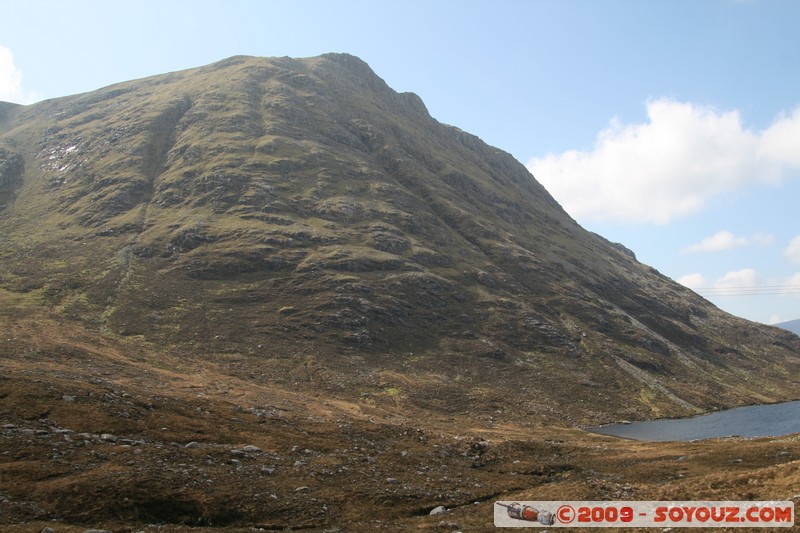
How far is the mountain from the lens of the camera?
93.2 feet

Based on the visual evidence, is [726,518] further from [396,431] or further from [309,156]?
[309,156]

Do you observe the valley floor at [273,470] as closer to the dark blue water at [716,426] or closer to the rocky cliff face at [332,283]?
the dark blue water at [716,426]

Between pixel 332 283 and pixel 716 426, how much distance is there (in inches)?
3189

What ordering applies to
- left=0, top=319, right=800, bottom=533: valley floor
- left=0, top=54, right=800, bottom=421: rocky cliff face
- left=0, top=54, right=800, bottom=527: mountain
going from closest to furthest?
left=0, top=319, right=800, bottom=533: valley floor < left=0, top=54, right=800, bottom=527: mountain < left=0, top=54, right=800, bottom=421: rocky cliff face

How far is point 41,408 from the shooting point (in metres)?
30.6

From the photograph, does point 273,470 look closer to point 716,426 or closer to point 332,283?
point 716,426

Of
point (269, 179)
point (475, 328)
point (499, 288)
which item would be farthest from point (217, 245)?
point (499, 288)

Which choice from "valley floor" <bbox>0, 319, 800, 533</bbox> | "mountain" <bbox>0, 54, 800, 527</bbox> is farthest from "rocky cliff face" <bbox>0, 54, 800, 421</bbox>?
"valley floor" <bbox>0, 319, 800, 533</bbox>

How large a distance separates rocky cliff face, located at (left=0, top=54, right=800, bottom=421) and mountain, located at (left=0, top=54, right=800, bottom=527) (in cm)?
75

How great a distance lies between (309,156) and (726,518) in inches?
6889

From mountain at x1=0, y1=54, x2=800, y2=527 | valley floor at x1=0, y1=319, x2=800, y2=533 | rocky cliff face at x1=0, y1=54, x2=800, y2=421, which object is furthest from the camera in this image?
rocky cliff face at x1=0, y1=54, x2=800, y2=421

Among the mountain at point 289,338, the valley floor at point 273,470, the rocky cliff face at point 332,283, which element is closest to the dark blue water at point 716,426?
the rocky cliff face at point 332,283

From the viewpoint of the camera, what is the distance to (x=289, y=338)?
9719 cm

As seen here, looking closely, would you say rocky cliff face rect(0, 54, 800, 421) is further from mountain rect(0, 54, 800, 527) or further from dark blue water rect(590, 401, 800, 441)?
dark blue water rect(590, 401, 800, 441)
